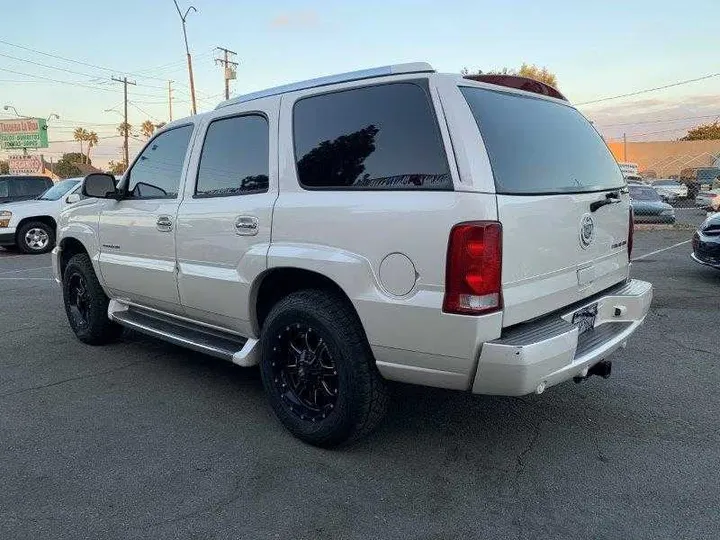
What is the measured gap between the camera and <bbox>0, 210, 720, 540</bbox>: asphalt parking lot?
2613 mm

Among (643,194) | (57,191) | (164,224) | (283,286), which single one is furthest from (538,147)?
(643,194)

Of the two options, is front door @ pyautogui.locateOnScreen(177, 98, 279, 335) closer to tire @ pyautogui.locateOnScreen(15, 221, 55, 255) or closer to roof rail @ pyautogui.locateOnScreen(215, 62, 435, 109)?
roof rail @ pyautogui.locateOnScreen(215, 62, 435, 109)

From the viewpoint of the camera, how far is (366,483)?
9.65 ft

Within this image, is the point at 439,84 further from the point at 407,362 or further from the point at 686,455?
the point at 686,455

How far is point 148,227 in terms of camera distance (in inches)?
169

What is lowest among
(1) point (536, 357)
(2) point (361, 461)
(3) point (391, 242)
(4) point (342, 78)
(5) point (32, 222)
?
(2) point (361, 461)

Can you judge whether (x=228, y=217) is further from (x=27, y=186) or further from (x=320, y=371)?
(x=27, y=186)

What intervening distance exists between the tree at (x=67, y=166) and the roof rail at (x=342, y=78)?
81.4 meters

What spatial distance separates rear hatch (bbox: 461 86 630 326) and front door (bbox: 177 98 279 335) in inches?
52.3

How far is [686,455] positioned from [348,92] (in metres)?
2.69

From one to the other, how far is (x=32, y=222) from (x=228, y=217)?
12.1m

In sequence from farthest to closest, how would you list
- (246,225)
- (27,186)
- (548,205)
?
1. (27,186)
2. (246,225)
3. (548,205)

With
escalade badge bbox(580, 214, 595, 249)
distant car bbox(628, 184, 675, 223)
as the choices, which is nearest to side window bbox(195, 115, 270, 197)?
escalade badge bbox(580, 214, 595, 249)

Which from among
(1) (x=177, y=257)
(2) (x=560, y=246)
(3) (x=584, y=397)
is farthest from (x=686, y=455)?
(1) (x=177, y=257)
